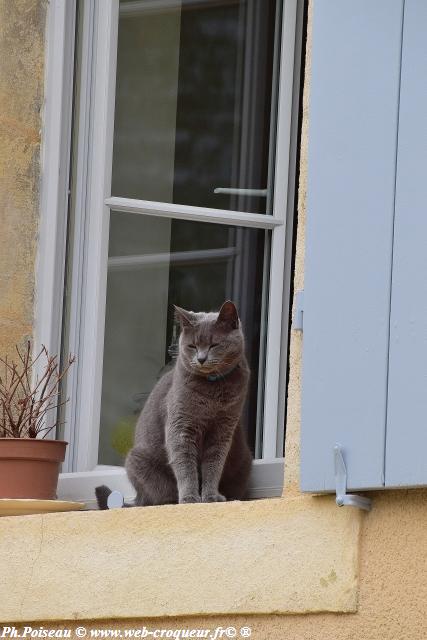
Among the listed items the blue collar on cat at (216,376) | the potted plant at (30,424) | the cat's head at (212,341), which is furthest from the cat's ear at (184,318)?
the potted plant at (30,424)

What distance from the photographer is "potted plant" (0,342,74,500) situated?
3631mm

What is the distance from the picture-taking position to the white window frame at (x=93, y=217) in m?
3.86

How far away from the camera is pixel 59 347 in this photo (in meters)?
3.94

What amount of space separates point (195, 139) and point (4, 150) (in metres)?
0.57

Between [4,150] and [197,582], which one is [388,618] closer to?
[197,582]

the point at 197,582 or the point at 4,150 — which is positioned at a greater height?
the point at 4,150

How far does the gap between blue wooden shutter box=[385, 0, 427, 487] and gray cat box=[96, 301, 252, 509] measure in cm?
102

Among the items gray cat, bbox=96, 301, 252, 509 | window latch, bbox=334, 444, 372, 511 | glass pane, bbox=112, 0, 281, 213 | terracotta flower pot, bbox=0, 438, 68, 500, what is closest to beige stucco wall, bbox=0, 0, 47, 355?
glass pane, bbox=112, 0, 281, 213

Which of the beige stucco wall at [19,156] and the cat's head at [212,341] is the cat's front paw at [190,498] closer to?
the cat's head at [212,341]

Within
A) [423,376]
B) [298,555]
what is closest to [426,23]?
[423,376]

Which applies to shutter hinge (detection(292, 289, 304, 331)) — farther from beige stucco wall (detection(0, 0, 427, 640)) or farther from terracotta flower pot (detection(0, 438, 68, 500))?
terracotta flower pot (detection(0, 438, 68, 500))

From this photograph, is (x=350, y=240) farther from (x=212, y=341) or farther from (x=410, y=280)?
(x=212, y=341)

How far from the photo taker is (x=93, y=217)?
3.96 m

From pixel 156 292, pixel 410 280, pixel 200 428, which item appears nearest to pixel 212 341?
pixel 200 428
